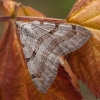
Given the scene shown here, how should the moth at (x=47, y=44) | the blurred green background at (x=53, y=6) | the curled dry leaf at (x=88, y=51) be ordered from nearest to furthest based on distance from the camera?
the curled dry leaf at (x=88, y=51), the moth at (x=47, y=44), the blurred green background at (x=53, y=6)

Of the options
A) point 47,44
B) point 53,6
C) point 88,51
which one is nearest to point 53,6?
point 53,6

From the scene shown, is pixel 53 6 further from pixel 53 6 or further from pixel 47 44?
pixel 47 44

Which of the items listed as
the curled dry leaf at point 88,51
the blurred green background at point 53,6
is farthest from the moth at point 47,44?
the blurred green background at point 53,6

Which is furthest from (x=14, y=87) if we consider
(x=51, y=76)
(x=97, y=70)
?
(x=97, y=70)

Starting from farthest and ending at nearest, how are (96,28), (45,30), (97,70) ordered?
(45,30)
(96,28)
(97,70)

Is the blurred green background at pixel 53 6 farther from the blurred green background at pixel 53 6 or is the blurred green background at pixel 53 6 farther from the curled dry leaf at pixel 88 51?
the curled dry leaf at pixel 88 51

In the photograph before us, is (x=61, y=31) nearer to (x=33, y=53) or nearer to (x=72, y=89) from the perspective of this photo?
(x=33, y=53)

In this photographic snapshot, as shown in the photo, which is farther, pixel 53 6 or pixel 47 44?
pixel 53 6
